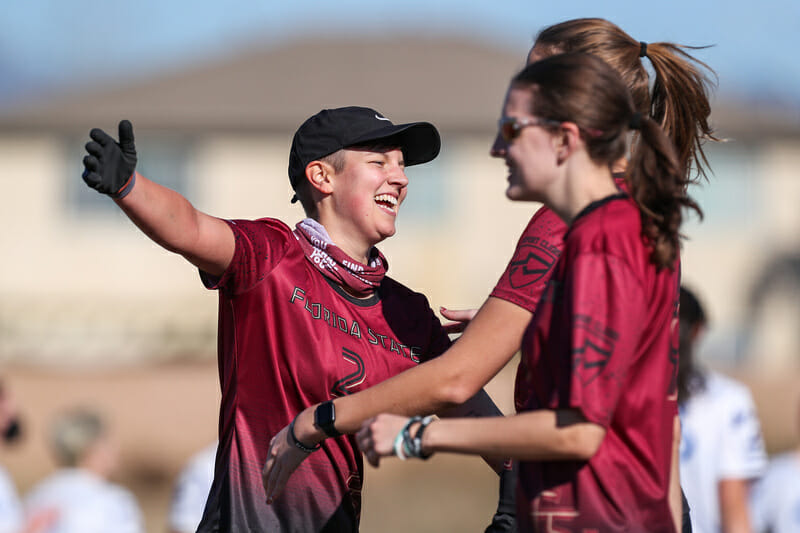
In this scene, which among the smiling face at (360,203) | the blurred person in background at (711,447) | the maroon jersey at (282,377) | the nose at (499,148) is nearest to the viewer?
the nose at (499,148)

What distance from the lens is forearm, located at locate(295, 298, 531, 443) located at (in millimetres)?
3152

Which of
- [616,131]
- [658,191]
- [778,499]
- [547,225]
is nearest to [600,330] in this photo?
[658,191]

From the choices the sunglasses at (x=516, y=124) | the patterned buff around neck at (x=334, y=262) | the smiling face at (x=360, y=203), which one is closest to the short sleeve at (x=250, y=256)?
the patterned buff around neck at (x=334, y=262)

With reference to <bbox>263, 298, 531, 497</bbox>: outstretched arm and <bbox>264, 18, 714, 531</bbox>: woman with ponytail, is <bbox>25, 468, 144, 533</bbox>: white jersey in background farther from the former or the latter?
<bbox>263, 298, 531, 497</bbox>: outstretched arm

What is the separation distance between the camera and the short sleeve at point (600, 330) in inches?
105

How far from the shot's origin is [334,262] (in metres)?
3.98

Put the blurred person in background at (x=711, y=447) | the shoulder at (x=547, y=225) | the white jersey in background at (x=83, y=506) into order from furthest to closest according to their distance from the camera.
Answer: the white jersey in background at (x=83, y=506)
the blurred person in background at (x=711, y=447)
the shoulder at (x=547, y=225)

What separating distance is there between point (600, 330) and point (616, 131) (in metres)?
0.55

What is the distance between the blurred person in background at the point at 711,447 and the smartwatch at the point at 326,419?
3.38 metres

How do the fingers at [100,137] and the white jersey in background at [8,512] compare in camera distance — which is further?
the white jersey in background at [8,512]

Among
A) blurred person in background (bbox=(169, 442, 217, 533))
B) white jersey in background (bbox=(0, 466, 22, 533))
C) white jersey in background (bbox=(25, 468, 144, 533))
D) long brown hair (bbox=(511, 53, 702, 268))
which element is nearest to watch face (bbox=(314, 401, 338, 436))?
long brown hair (bbox=(511, 53, 702, 268))

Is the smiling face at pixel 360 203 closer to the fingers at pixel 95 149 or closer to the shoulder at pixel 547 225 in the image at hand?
the shoulder at pixel 547 225

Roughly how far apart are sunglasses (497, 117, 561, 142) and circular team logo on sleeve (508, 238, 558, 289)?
46cm

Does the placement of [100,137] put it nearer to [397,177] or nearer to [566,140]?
[566,140]
